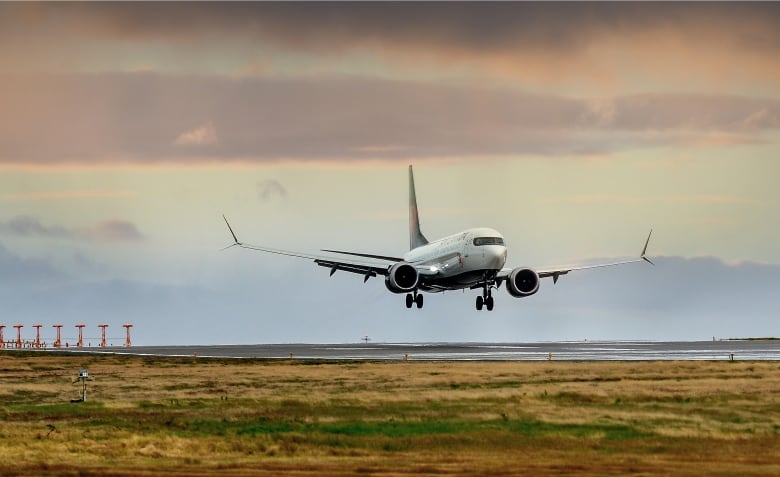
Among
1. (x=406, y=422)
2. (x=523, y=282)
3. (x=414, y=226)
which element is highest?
(x=414, y=226)

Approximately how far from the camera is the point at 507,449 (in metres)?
45.6

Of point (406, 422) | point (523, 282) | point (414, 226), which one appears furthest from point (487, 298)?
point (406, 422)

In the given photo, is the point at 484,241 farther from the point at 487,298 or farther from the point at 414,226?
the point at 414,226

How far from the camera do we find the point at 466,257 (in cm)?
12062

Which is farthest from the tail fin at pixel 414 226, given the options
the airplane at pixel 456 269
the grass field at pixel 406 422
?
the grass field at pixel 406 422

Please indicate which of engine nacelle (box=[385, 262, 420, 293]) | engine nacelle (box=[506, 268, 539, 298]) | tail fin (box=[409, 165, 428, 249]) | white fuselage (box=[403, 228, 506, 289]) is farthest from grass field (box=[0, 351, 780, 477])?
tail fin (box=[409, 165, 428, 249])

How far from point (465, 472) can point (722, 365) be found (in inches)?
1836

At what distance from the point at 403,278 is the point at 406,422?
238 ft

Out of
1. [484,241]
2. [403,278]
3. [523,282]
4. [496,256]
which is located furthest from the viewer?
[523,282]

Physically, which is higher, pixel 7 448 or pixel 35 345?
pixel 35 345

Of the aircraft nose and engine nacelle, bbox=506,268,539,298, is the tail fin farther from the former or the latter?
the aircraft nose

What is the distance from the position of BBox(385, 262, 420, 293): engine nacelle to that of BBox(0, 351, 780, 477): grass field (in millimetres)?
42810

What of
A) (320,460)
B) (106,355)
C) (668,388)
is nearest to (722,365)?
(668,388)

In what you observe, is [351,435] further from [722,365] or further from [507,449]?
Result: [722,365]
